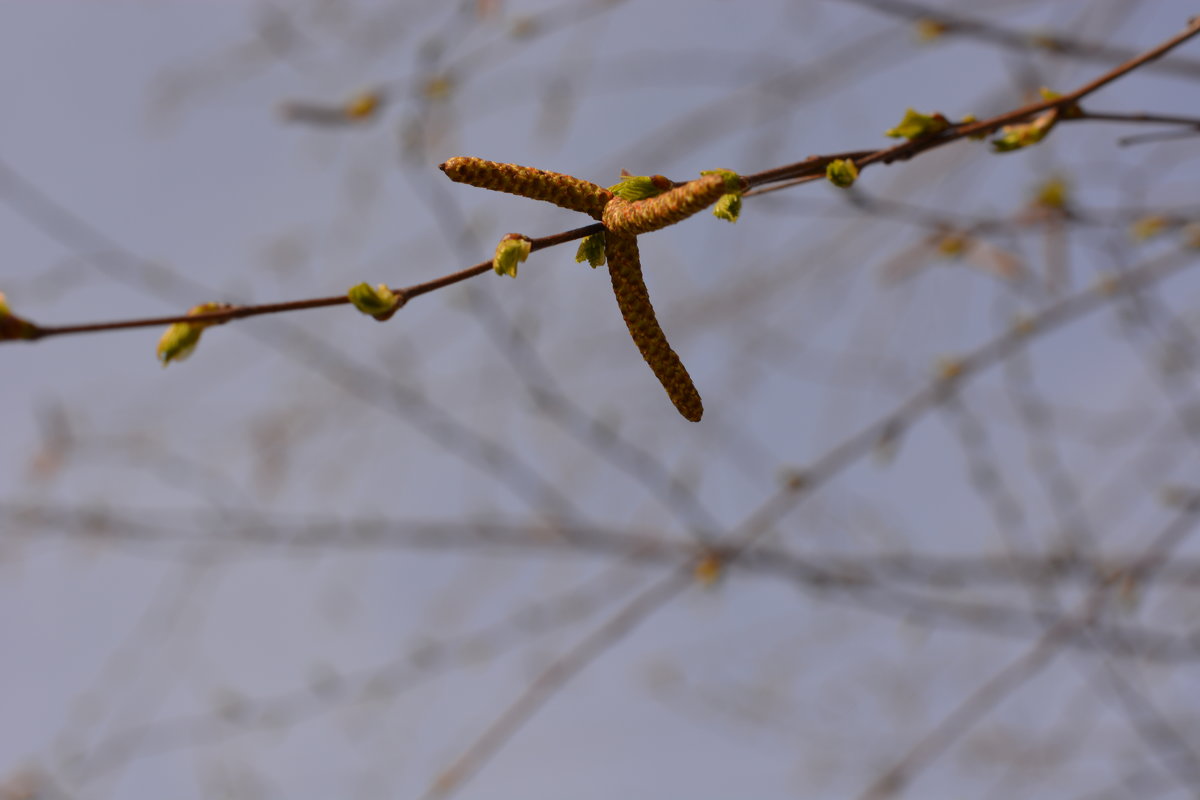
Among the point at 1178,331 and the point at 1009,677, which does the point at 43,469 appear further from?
the point at 1178,331

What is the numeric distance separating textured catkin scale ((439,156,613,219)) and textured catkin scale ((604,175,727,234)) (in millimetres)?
38

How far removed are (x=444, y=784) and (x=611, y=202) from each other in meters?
2.07

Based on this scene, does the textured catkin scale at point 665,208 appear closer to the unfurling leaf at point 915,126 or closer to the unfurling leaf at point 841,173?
the unfurling leaf at point 841,173

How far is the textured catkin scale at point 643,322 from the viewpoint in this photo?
0.98 meters

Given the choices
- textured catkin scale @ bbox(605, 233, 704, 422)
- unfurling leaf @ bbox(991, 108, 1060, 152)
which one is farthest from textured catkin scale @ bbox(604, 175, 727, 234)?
unfurling leaf @ bbox(991, 108, 1060, 152)

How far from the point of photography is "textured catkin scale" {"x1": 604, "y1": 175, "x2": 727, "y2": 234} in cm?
87

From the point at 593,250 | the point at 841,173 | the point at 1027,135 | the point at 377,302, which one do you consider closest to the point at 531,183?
the point at 593,250

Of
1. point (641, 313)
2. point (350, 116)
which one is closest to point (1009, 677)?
point (641, 313)

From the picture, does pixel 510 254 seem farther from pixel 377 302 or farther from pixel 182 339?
pixel 182 339

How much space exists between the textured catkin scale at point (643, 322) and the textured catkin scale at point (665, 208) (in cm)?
2

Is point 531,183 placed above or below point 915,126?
below

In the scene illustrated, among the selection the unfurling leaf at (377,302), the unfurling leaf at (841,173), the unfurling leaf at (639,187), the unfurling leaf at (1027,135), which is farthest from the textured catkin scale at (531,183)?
the unfurling leaf at (1027,135)

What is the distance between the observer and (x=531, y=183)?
0.98m

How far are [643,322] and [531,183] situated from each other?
19cm
